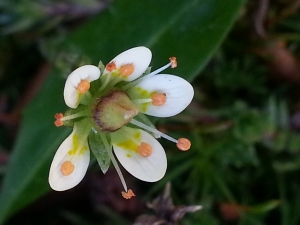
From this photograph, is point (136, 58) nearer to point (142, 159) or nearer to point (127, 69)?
point (127, 69)

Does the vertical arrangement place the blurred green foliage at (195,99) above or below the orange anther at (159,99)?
below

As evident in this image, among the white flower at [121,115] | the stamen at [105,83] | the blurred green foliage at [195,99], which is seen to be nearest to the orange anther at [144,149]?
the white flower at [121,115]

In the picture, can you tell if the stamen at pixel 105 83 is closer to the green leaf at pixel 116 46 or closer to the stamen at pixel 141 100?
the stamen at pixel 141 100

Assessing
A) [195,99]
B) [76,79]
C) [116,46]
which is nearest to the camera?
[76,79]

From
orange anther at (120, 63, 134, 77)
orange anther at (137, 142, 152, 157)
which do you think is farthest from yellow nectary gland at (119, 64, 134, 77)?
orange anther at (137, 142, 152, 157)

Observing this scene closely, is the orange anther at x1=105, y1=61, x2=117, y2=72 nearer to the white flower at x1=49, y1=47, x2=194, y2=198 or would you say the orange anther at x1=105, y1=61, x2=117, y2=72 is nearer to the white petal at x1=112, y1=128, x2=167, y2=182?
the white flower at x1=49, y1=47, x2=194, y2=198

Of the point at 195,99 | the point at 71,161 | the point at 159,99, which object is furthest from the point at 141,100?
the point at 195,99

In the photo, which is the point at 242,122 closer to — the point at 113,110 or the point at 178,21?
the point at 178,21
